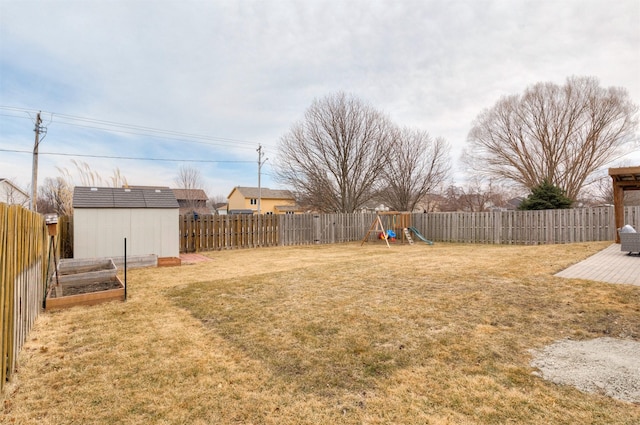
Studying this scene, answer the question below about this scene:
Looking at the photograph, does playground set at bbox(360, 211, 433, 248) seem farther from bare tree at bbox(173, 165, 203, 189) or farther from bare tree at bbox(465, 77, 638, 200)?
bare tree at bbox(173, 165, 203, 189)

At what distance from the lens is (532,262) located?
7.54 m

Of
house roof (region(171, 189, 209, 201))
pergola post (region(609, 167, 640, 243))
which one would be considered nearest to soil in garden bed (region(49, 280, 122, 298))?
pergola post (region(609, 167, 640, 243))

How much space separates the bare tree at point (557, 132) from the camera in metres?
21.0

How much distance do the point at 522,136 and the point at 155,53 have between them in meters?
23.5

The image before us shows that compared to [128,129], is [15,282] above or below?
below

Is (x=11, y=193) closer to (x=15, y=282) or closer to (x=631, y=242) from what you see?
(x=15, y=282)

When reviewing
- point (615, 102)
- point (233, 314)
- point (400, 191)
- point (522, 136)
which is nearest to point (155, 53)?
point (233, 314)

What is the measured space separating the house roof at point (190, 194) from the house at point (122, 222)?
2122 cm

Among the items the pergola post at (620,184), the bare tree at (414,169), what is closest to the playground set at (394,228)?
the bare tree at (414,169)

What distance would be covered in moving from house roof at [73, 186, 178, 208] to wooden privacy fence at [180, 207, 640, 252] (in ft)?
7.85

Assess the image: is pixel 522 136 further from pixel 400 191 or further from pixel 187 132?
pixel 187 132

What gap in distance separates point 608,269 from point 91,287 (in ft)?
32.3

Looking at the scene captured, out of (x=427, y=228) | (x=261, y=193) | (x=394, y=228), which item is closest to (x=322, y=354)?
(x=394, y=228)

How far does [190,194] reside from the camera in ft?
113
